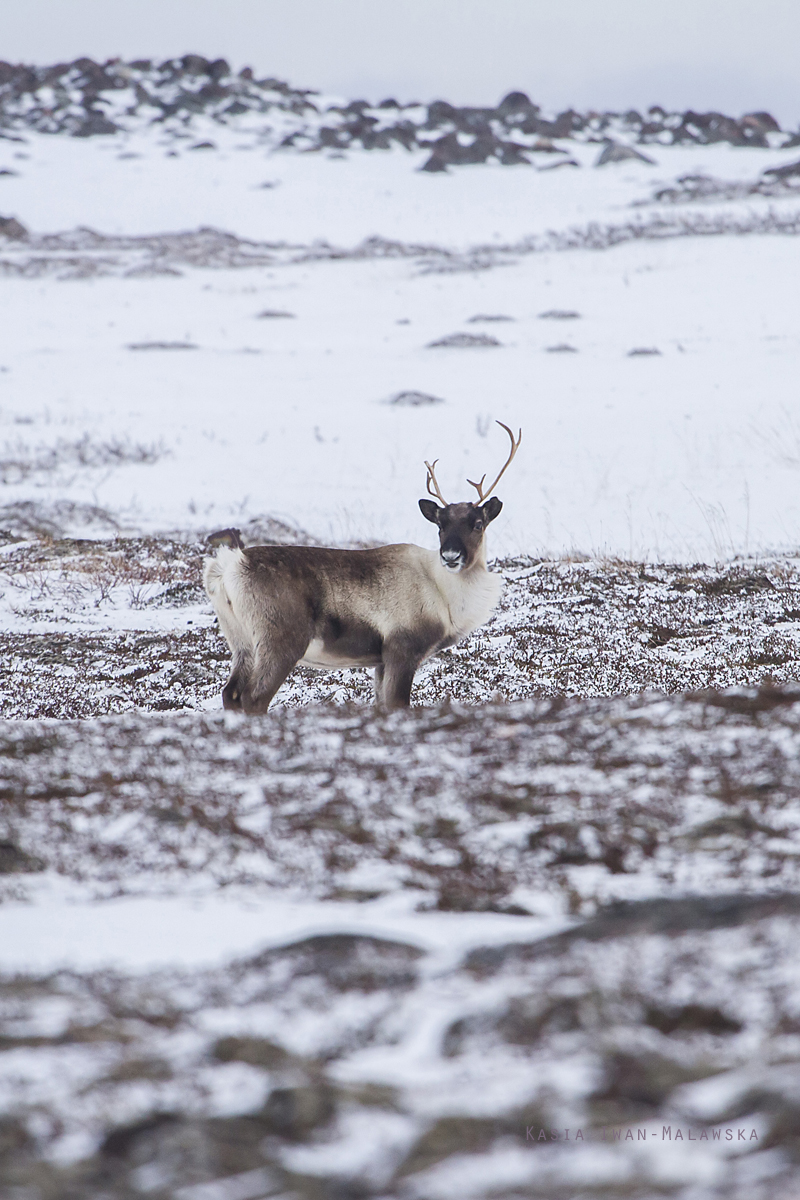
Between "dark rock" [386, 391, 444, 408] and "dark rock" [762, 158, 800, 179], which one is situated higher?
"dark rock" [762, 158, 800, 179]

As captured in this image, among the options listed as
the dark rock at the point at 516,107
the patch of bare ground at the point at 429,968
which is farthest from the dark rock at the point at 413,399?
the dark rock at the point at 516,107

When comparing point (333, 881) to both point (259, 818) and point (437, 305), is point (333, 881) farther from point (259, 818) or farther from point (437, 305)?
point (437, 305)

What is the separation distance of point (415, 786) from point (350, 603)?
116 inches

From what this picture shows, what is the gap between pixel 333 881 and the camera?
338 cm

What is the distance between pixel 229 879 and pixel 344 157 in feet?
188

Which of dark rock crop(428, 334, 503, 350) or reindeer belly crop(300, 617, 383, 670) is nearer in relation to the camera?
reindeer belly crop(300, 617, 383, 670)

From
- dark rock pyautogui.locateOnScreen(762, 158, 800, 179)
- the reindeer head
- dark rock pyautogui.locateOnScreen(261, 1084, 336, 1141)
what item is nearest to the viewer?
dark rock pyautogui.locateOnScreen(261, 1084, 336, 1141)

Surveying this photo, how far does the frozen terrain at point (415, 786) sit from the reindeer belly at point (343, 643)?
812 mm

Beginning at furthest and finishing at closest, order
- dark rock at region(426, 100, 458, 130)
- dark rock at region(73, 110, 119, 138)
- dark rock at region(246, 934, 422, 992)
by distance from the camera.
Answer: dark rock at region(426, 100, 458, 130), dark rock at region(73, 110, 119, 138), dark rock at region(246, 934, 422, 992)

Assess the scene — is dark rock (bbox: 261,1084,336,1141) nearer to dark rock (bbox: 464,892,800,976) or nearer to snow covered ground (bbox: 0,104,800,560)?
dark rock (bbox: 464,892,800,976)

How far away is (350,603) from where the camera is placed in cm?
687

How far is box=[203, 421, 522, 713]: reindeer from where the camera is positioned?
658 cm

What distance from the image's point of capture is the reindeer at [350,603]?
6582 millimetres

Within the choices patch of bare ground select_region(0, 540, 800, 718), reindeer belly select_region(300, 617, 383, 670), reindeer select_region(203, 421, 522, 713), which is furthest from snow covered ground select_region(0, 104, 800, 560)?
reindeer belly select_region(300, 617, 383, 670)
